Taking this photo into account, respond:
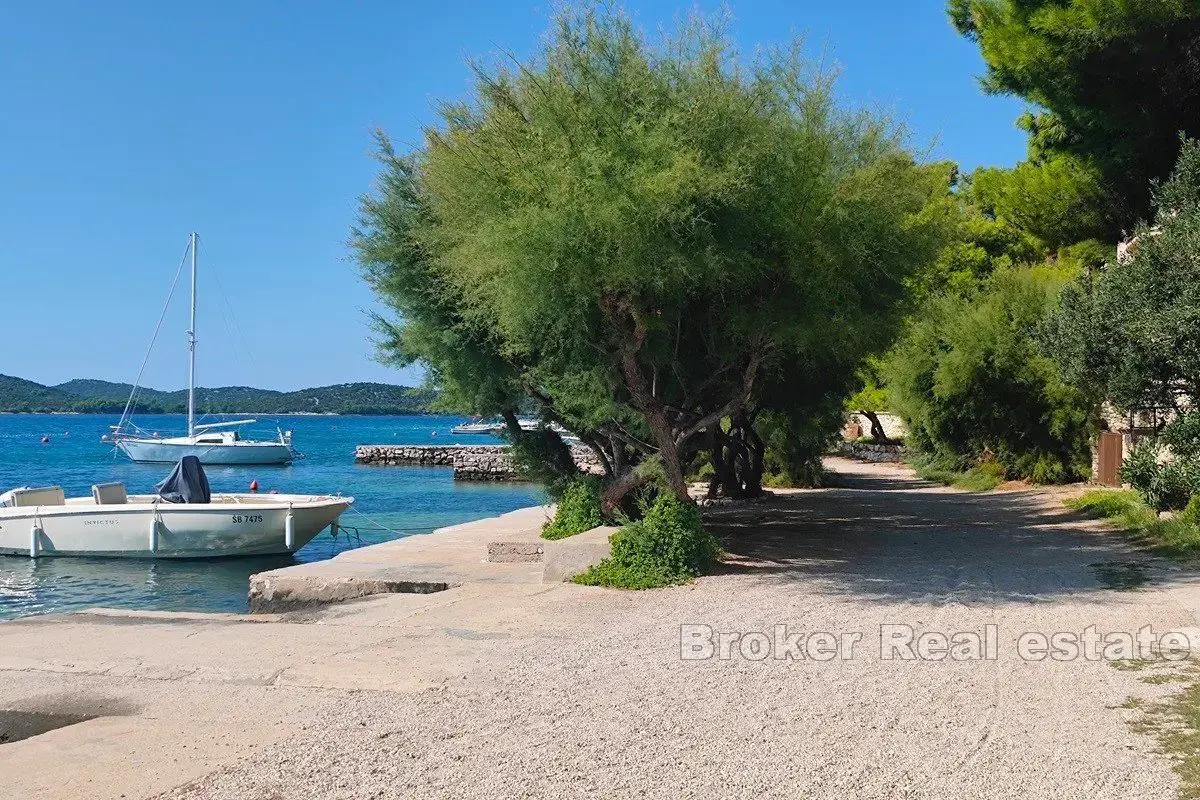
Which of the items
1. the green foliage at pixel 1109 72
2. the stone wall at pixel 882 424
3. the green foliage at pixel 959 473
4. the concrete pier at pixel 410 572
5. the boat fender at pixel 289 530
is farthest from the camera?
the stone wall at pixel 882 424

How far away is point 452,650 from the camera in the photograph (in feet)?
28.9

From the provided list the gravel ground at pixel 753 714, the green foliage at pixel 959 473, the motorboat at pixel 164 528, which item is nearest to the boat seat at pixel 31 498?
the motorboat at pixel 164 528

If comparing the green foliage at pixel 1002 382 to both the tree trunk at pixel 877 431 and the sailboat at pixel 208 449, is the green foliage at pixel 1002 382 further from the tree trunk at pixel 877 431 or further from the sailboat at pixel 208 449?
the sailboat at pixel 208 449

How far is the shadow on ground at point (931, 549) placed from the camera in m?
11.7

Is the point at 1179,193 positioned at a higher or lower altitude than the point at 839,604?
higher

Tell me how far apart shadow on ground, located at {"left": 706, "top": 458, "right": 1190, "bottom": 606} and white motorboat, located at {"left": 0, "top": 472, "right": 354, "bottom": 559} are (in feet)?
29.7

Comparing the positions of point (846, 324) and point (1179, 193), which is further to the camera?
point (1179, 193)

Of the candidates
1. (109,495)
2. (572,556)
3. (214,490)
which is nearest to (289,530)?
(109,495)

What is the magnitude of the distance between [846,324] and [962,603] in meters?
3.61

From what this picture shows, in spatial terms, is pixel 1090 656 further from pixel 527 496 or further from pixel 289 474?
pixel 289 474

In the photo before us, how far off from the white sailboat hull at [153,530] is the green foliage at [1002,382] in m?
15.7

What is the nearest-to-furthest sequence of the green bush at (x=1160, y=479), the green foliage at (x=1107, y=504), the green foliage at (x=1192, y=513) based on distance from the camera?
the green foliage at (x=1192, y=513) < the green bush at (x=1160, y=479) < the green foliage at (x=1107, y=504)

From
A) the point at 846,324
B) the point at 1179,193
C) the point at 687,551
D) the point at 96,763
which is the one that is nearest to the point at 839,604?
the point at 687,551

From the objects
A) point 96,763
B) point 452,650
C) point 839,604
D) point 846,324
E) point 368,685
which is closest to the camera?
point 96,763
